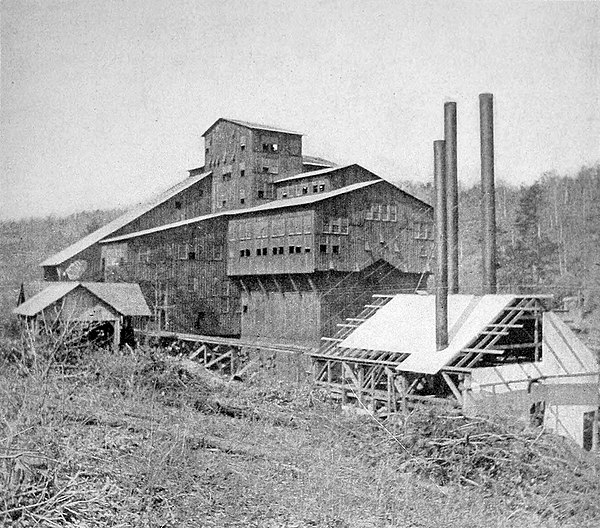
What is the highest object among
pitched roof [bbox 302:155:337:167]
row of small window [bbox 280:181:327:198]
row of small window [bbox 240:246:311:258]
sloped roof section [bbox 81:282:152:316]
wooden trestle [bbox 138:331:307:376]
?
pitched roof [bbox 302:155:337:167]

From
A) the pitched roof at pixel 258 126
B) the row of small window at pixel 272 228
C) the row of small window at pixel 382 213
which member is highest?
the pitched roof at pixel 258 126

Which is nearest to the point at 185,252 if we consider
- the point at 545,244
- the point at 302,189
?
the point at 302,189

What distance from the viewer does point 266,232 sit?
2473 centimetres

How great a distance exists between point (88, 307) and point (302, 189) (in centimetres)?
1248

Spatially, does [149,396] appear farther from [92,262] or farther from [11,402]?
[92,262]

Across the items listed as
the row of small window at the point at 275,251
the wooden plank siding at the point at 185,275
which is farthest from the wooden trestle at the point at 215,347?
the row of small window at the point at 275,251

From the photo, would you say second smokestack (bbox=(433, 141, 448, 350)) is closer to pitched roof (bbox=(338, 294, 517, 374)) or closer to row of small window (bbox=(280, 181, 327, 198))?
pitched roof (bbox=(338, 294, 517, 374))

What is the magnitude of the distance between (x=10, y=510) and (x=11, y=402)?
3.25 metres

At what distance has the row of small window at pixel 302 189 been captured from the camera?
84.9 ft

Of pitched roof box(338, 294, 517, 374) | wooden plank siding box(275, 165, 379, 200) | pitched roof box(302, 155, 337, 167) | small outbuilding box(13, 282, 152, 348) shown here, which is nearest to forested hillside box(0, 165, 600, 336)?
small outbuilding box(13, 282, 152, 348)

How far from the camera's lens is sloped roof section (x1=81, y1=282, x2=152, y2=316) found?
736 inches

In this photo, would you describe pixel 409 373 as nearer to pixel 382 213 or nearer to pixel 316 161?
pixel 382 213

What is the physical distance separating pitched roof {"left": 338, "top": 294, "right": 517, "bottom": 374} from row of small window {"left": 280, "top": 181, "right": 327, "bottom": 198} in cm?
788

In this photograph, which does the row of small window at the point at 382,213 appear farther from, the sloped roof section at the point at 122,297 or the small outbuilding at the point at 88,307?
the small outbuilding at the point at 88,307
